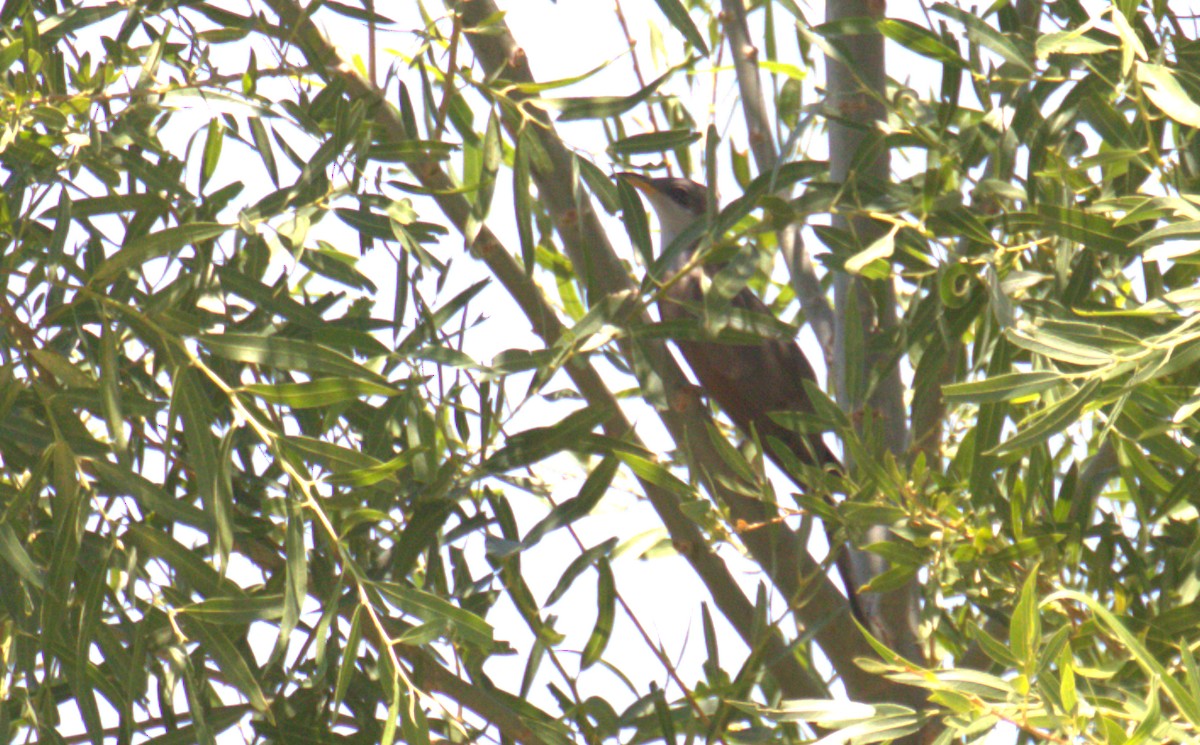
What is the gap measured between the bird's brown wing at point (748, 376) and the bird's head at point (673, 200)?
536mm

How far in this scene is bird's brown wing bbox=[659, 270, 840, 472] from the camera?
3229 millimetres

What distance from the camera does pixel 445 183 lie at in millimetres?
1999

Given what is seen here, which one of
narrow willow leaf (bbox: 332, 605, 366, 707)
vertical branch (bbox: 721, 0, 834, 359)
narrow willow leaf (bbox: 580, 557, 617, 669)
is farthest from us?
vertical branch (bbox: 721, 0, 834, 359)

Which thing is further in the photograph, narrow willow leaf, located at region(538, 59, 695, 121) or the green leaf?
narrow willow leaf, located at region(538, 59, 695, 121)

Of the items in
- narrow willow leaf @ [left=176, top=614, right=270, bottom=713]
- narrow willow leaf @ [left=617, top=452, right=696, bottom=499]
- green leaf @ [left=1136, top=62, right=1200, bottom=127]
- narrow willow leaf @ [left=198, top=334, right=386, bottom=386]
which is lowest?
narrow willow leaf @ [left=176, top=614, right=270, bottom=713]

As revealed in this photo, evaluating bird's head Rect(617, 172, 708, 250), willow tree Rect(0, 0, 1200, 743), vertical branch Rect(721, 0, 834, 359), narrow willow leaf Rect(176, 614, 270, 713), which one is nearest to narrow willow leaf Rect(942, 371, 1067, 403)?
willow tree Rect(0, 0, 1200, 743)

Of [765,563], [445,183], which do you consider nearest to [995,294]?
[765,563]

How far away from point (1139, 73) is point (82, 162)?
1.14m

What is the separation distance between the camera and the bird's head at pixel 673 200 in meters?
3.89

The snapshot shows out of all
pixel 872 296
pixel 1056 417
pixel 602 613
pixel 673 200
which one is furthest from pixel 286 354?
pixel 673 200

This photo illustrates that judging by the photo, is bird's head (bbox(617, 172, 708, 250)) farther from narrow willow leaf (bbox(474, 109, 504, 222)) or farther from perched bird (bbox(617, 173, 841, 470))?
narrow willow leaf (bbox(474, 109, 504, 222))

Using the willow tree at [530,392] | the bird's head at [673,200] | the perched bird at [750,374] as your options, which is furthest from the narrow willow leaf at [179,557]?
the bird's head at [673,200]

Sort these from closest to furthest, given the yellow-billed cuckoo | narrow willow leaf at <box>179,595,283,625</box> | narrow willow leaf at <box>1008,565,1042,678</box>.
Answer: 1. narrow willow leaf at <box>1008,565,1042,678</box>
2. narrow willow leaf at <box>179,595,283,625</box>
3. the yellow-billed cuckoo

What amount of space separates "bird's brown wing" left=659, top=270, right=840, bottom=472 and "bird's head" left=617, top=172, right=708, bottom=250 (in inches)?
21.1
